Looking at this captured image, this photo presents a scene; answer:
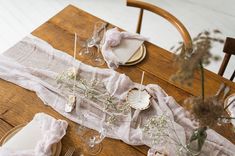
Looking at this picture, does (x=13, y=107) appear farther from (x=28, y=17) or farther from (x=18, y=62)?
(x=28, y=17)

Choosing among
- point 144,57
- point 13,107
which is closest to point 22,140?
point 13,107

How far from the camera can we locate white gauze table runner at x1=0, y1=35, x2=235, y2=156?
3.88 feet

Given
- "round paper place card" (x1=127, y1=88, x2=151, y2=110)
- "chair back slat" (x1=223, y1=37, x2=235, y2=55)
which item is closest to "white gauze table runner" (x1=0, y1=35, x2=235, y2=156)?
"round paper place card" (x1=127, y1=88, x2=151, y2=110)

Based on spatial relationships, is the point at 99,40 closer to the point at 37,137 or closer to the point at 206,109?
the point at 37,137

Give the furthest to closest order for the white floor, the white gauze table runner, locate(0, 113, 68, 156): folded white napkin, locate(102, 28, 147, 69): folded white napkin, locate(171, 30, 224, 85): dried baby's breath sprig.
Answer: the white floor, locate(102, 28, 147, 69): folded white napkin, the white gauze table runner, locate(0, 113, 68, 156): folded white napkin, locate(171, 30, 224, 85): dried baby's breath sprig

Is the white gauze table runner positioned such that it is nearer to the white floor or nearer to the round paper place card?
the round paper place card

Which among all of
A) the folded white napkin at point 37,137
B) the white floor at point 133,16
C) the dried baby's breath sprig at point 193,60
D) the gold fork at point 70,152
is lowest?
the white floor at point 133,16

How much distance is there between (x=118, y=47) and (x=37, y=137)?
1.83ft

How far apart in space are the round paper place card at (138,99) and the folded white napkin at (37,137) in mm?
272

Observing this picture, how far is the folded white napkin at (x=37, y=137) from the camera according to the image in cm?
108

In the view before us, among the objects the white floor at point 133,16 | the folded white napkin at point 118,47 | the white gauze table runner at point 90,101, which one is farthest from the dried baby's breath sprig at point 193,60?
the white floor at point 133,16

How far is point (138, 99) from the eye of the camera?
129 cm

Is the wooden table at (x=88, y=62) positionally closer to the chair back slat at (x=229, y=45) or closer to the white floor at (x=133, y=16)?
the chair back slat at (x=229, y=45)

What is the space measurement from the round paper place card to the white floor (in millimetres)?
1363
